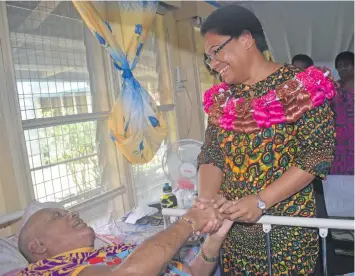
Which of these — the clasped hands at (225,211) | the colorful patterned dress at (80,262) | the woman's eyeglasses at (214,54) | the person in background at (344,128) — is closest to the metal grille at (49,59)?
the colorful patterned dress at (80,262)

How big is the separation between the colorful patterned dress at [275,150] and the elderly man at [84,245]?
0.12 metres

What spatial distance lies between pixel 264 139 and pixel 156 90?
9.11ft

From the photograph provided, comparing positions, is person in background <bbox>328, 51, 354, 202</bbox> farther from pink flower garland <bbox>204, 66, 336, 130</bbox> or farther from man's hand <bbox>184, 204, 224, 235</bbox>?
man's hand <bbox>184, 204, 224, 235</bbox>

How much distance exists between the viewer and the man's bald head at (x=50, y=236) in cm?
134

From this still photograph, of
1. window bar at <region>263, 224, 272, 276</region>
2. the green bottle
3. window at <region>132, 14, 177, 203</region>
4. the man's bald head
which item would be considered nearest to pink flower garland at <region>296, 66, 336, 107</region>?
window bar at <region>263, 224, 272, 276</region>

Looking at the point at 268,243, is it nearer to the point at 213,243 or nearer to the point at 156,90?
the point at 213,243

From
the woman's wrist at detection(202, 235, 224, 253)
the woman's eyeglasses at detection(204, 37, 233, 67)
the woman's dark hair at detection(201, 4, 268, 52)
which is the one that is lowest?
the woman's wrist at detection(202, 235, 224, 253)

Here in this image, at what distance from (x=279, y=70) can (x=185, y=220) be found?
24.7 inches

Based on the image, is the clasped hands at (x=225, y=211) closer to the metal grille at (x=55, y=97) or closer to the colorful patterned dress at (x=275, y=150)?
the colorful patterned dress at (x=275, y=150)

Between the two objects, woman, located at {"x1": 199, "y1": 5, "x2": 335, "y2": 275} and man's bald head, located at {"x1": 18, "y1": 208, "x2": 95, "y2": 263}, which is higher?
woman, located at {"x1": 199, "y1": 5, "x2": 335, "y2": 275}

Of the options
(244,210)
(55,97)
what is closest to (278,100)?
(244,210)

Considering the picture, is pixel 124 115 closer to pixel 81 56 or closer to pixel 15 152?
pixel 81 56

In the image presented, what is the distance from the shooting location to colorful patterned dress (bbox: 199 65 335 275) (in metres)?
1.17

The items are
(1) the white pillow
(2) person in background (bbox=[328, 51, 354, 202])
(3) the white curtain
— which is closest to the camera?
(1) the white pillow
